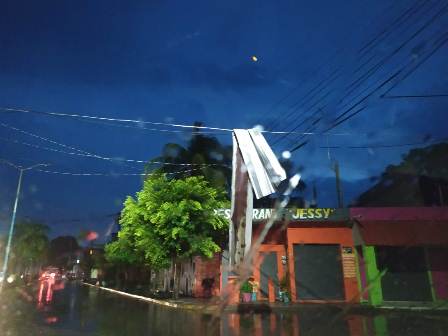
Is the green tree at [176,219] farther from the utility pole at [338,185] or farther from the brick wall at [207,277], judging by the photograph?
the utility pole at [338,185]

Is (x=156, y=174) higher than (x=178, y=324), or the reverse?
(x=156, y=174)

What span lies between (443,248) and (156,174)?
17.2m

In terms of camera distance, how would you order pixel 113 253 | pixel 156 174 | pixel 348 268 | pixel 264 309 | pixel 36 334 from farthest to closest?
pixel 113 253 < pixel 156 174 < pixel 348 268 < pixel 264 309 < pixel 36 334

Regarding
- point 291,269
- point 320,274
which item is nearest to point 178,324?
point 291,269

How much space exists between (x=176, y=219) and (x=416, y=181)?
20983mm

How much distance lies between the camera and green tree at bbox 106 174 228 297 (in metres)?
19.9

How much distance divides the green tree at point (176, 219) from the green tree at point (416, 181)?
1714 centimetres

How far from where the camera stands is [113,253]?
3344cm

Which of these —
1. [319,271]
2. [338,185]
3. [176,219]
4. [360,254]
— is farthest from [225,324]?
[338,185]

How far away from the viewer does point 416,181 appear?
30.0 metres

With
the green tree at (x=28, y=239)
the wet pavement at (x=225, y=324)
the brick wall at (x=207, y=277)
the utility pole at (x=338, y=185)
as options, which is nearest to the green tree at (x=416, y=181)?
the utility pole at (x=338, y=185)

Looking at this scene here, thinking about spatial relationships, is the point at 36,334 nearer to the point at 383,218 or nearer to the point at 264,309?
the point at 264,309

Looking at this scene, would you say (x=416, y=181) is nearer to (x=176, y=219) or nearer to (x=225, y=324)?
(x=176, y=219)

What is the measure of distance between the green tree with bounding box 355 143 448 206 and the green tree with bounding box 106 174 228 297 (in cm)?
1714
